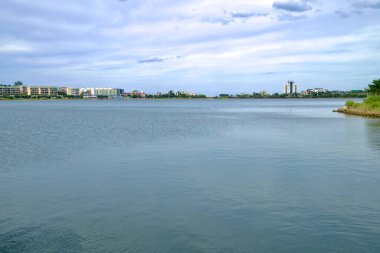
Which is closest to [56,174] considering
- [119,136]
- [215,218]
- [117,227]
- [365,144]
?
[117,227]

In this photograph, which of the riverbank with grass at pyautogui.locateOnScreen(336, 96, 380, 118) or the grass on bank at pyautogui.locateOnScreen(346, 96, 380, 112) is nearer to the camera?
the riverbank with grass at pyautogui.locateOnScreen(336, 96, 380, 118)

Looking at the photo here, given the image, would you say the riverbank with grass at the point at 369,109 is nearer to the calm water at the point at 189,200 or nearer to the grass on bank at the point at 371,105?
the grass on bank at the point at 371,105

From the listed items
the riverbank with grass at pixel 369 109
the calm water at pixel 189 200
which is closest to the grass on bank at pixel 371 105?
the riverbank with grass at pixel 369 109

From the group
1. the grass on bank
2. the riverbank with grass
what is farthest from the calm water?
the grass on bank

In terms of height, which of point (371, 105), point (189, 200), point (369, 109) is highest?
point (371, 105)

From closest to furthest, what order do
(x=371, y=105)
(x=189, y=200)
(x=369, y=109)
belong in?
(x=189, y=200) → (x=369, y=109) → (x=371, y=105)

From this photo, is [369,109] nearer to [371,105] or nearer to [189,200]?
[371,105]

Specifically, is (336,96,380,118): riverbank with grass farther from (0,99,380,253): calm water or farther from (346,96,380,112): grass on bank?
(0,99,380,253): calm water

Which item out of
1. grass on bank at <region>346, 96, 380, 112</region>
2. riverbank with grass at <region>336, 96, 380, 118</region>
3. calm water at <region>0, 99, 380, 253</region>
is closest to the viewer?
calm water at <region>0, 99, 380, 253</region>

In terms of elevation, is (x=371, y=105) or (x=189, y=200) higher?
(x=371, y=105)

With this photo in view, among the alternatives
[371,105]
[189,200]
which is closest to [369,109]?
[371,105]

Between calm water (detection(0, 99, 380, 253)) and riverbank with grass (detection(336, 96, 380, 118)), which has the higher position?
riverbank with grass (detection(336, 96, 380, 118))

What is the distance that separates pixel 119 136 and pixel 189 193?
21500 mm

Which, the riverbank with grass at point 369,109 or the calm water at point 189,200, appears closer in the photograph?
the calm water at point 189,200
